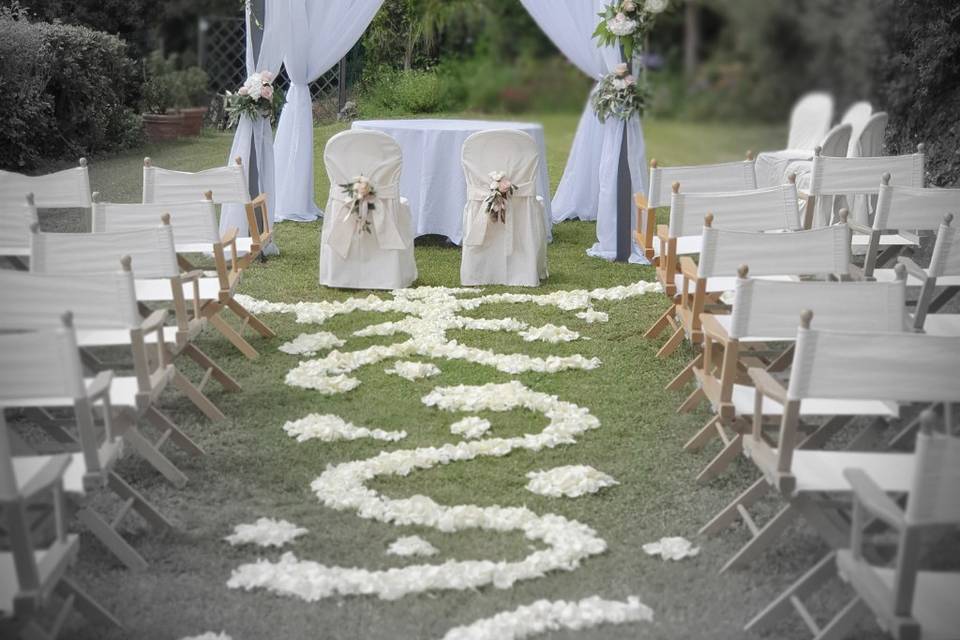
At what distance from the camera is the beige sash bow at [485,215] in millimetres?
6699

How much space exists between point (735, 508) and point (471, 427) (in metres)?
1.27

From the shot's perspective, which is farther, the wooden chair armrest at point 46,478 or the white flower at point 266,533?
the white flower at point 266,533

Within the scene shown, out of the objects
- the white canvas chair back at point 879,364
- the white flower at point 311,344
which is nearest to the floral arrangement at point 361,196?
the white flower at point 311,344

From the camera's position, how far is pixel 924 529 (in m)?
2.16

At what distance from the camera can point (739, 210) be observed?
15.4ft

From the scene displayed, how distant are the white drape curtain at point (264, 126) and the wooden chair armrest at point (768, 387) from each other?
16.9 feet

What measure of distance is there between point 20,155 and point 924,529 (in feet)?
24.0

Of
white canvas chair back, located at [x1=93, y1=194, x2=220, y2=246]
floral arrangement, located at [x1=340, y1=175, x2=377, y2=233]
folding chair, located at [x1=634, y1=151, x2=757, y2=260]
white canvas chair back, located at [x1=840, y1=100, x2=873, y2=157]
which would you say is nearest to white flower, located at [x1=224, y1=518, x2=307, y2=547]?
white canvas chair back, located at [x1=93, y1=194, x2=220, y2=246]

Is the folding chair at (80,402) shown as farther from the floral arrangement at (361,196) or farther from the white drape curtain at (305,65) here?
the white drape curtain at (305,65)

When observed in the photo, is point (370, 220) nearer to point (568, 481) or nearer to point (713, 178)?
point (713, 178)

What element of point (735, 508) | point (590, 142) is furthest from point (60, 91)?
point (735, 508)

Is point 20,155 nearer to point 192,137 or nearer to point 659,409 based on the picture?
point 192,137

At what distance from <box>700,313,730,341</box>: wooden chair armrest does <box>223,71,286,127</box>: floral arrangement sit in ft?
15.6

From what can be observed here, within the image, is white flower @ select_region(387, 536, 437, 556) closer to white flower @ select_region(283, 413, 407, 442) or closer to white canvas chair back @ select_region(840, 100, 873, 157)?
white flower @ select_region(283, 413, 407, 442)
